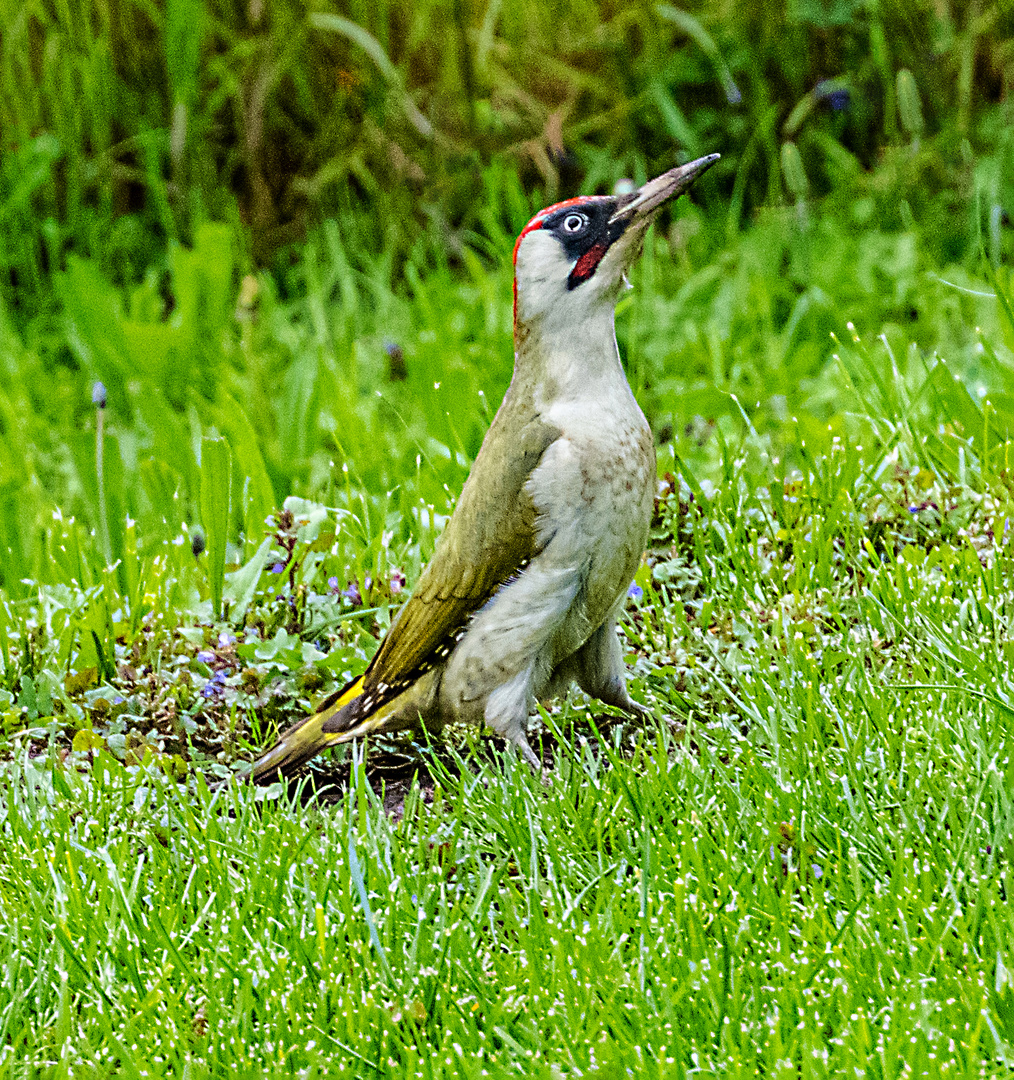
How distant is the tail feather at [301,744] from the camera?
11.8 ft

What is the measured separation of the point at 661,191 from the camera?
3396 millimetres

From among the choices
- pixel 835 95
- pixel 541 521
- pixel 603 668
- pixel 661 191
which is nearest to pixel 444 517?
pixel 603 668

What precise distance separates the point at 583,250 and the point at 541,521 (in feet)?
2.11

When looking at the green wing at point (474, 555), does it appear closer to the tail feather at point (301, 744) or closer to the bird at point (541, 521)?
the bird at point (541, 521)

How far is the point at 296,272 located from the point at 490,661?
4644 mm

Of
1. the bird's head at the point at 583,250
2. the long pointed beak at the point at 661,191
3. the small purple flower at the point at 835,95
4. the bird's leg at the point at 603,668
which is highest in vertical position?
the long pointed beak at the point at 661,191

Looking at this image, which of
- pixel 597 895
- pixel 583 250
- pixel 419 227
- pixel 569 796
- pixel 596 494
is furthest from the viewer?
pixel 419 227

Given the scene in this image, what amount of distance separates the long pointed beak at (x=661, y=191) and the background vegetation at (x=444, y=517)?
1098 millimetres

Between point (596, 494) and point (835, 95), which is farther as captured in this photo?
point (835, 95)

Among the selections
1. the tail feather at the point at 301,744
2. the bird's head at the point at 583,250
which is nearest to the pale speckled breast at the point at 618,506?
the bird's head at the point at 583,250

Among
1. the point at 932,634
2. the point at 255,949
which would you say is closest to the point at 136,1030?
the point at 255,949

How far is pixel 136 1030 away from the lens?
2.62m

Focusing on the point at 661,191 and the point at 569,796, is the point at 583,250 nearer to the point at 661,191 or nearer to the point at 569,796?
the point at 661,191

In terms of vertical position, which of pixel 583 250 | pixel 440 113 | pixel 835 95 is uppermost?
pixel 583 250
